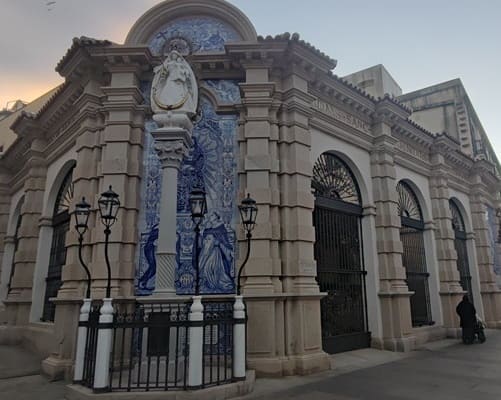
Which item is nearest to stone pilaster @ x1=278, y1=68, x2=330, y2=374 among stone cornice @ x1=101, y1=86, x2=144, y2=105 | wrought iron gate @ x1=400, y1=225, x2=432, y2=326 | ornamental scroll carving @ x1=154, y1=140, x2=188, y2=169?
ornamental scroll carving @ x1=154, y1=140, x2=188, y2=169

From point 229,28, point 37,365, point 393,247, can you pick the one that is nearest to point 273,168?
point 229,28

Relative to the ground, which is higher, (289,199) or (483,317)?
(289,199)

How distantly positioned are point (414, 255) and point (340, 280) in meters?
4.78

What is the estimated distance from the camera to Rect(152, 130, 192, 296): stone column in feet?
22.5

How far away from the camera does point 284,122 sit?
9086 mm

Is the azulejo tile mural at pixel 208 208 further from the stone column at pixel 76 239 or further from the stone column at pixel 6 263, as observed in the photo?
the stone column at pixel 6 263

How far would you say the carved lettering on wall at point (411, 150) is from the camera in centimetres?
1323

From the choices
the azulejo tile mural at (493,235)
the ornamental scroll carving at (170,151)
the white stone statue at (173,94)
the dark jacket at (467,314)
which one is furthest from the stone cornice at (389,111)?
the azulejo tile mural at (493,235)

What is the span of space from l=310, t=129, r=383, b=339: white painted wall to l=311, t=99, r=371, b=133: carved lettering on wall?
24.9 inches

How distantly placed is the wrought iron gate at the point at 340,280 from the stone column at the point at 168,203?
4342 mm

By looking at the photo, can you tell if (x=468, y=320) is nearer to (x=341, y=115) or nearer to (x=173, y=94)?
(x=341, y=115)

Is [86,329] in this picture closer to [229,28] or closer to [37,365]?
[37,365]

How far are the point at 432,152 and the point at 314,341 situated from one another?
10.2 metres

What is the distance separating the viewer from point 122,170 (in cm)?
862
